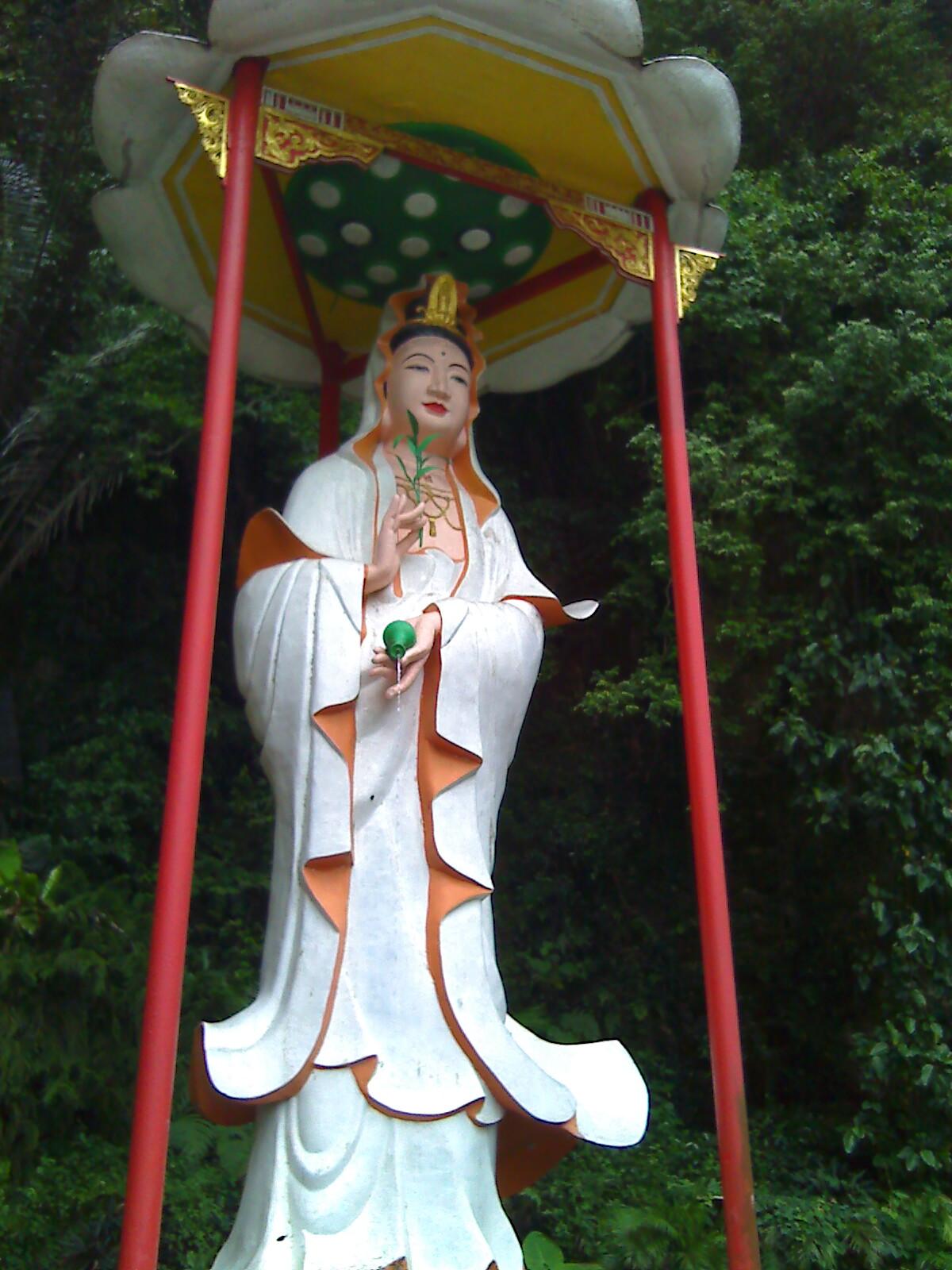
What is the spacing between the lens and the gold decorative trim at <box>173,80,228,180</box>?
13.1ft

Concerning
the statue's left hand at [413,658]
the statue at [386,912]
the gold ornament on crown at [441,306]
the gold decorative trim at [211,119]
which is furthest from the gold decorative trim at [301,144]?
the statue's left hand at [413,658]

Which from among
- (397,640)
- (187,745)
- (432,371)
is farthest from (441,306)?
(187,745)

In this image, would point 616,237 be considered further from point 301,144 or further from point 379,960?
point 379,960

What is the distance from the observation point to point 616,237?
4.65 metres

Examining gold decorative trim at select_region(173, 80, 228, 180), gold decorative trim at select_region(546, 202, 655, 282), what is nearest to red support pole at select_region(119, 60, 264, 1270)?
gold decorative trim at select_region(173, 80, 228, 180)

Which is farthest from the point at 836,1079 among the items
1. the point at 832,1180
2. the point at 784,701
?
the point at 784,701

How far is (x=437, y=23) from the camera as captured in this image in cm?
402

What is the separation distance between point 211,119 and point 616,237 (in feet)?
4.90

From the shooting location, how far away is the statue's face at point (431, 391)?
4652mm

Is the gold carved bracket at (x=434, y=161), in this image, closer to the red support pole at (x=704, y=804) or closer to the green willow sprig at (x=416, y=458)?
the red support pole at (x=704, y=804)

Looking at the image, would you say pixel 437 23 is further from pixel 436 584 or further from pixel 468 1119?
pixel 468 1119

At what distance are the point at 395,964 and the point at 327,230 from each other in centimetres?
292

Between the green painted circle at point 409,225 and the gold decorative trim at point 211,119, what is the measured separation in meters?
0.73

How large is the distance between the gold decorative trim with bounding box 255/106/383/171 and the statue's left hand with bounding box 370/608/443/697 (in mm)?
1500
